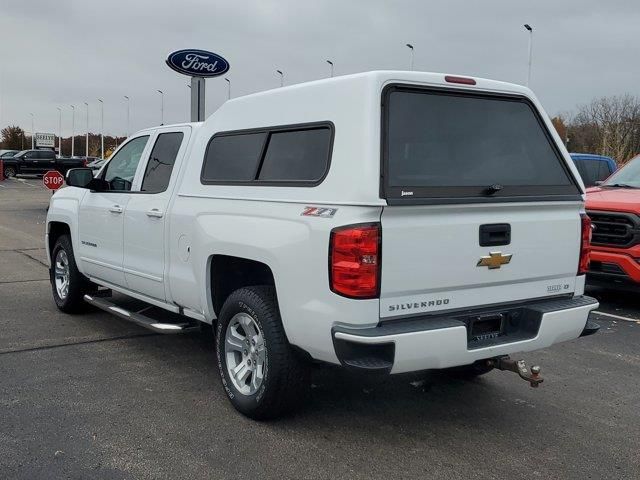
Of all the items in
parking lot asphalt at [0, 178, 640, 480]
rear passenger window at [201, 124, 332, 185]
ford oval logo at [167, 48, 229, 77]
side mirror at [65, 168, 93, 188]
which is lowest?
parking lot asphalt at [0, 178, 640, 480]

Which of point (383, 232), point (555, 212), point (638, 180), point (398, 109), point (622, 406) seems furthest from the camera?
point (638, 180)

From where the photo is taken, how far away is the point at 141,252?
211 inches

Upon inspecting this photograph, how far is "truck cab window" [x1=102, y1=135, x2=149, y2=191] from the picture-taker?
5.82 meters

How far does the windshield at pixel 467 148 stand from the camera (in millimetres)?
3645

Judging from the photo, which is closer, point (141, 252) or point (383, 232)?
point (383, 232)

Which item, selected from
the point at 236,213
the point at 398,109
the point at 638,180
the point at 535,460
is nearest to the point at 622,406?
the point at 535,460

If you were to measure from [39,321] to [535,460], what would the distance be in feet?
16.4

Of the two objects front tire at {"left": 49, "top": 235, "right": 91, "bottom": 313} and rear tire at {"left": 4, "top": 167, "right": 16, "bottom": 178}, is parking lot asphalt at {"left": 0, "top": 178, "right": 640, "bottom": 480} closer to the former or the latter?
front tire at {"left": 49, "top": 235, "right": 91, "bottom": 313}

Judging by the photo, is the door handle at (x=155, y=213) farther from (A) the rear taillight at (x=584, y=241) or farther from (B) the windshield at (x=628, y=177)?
(B) the windshield at (x=628, y=177)

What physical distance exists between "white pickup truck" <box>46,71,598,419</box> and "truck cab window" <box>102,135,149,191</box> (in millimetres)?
1027

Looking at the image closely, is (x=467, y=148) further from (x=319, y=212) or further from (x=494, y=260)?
(x=319, y=212)

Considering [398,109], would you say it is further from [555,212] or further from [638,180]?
[638,180]

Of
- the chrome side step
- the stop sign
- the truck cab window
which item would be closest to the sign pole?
the stop sign

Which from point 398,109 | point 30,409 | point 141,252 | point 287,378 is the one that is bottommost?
point 30,409
